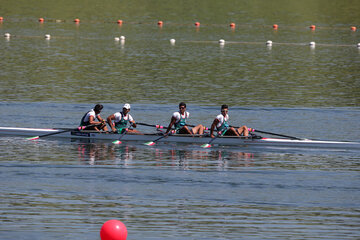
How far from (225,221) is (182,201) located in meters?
1.82

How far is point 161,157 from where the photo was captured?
2306 cm

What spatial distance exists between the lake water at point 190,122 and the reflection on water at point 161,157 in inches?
2.4

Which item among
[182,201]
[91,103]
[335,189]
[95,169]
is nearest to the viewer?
[182,201]

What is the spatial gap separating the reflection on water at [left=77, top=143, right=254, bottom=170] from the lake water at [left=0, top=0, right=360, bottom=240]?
0.20ft

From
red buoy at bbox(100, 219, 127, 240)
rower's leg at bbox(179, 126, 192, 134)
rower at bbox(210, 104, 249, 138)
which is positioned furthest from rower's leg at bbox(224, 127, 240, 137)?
red buoy at bbox(100, 219, 127, 240)

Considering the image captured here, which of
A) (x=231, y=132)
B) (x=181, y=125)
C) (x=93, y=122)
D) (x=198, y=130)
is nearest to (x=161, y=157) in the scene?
(x=181, y=125)

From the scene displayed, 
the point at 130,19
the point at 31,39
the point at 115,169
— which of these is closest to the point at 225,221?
the point at 115,169

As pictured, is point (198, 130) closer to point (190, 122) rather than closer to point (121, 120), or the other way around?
point (121, 120)

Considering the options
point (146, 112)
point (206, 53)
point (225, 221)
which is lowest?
point (225, 221)

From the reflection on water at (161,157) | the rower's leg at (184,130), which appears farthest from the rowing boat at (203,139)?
the reflection on water at (161,157)

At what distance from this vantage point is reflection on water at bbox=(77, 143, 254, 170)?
2200 cm

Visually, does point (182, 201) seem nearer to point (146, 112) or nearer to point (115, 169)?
point (115, 169)

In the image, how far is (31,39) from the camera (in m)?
58.8

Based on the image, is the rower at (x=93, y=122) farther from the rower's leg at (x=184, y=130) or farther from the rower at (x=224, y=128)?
the rower at (x=224, y=128)
